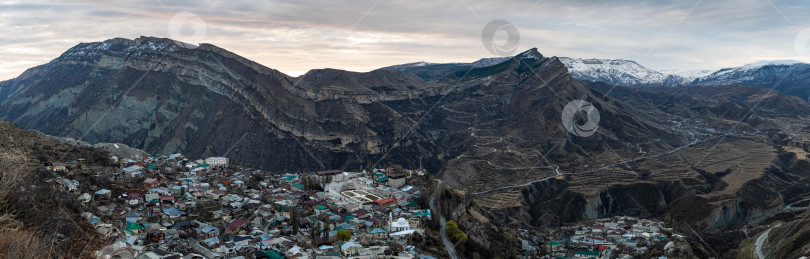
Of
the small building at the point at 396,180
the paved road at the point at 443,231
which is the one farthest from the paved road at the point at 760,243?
the small building at the point at 396,180

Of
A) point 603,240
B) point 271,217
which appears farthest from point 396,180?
point 603,240

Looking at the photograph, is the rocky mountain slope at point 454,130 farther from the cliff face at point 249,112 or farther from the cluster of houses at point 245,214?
the cluster of houses at point 245,214

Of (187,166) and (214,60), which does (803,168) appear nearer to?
(187,166)

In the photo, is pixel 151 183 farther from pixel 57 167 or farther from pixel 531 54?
pixel 531 54

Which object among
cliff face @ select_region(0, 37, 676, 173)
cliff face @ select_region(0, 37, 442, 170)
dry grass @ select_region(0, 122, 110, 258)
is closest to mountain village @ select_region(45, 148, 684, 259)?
dry grass @ select_region(0, 122, 110, 258)

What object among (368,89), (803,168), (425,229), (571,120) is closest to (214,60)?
(368,89)

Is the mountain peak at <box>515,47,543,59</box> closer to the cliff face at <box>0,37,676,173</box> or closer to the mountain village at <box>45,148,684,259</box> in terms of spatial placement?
the cliff face at <box>0,37,676,173</box>

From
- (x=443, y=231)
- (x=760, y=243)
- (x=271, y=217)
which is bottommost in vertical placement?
(x=760, y=243)
